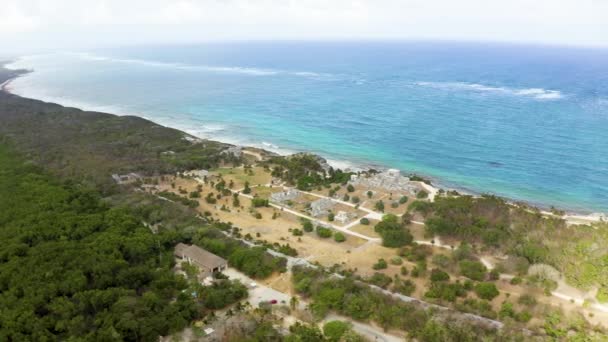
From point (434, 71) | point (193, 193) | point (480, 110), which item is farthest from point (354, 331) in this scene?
point (434, 71)

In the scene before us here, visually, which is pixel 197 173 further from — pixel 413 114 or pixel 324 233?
pixel 413 114

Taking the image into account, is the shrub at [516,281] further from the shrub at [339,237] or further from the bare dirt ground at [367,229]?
the shrub at [339,237]

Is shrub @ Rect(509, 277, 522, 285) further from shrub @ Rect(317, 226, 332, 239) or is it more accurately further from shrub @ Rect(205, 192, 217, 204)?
shrub @ Rect(205, 192, 217, 204)

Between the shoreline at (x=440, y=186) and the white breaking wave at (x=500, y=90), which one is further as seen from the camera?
the white breaking wave at (x=500, y=90)

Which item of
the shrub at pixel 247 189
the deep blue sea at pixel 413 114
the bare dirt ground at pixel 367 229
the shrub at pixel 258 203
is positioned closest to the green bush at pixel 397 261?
the bare dirt ground at pixel 367 229

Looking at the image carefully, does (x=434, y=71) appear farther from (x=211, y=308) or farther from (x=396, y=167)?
(x=211, y=308)

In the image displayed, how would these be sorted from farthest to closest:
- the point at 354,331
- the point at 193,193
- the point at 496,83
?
the point at 496,83 → the point at 193,193 → the point at 354,331
